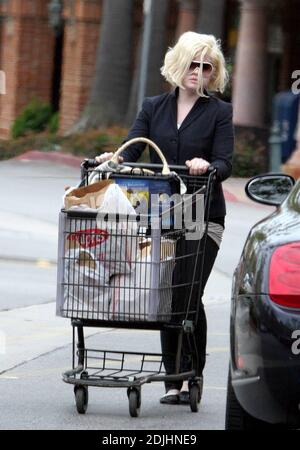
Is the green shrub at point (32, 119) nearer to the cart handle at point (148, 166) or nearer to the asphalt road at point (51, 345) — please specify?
the asphalt road at point (51, 345)

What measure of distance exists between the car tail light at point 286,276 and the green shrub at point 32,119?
3604 centimetres

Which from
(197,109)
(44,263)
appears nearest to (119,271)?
(197,109)

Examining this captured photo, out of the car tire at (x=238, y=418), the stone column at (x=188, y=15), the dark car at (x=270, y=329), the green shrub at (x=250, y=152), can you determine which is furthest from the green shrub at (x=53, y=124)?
the dark car at (x=270, y=329)

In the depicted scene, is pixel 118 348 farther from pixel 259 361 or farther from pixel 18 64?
pixel 18 64

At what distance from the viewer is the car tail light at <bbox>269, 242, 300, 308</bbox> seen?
587cm

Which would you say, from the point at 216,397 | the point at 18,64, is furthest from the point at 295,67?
the point at 216,397

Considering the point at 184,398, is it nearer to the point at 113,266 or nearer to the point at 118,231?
the point at 113,266

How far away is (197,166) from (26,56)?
3874cm

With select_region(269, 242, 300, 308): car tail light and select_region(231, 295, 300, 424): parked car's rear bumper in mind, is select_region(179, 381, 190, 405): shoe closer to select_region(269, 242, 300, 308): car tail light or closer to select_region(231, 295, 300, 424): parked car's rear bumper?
select_region(231, 295, 300, 424): parked car's rear bumper

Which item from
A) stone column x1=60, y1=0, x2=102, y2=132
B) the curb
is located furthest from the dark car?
stone column x1=60, y1=0, x2=102, y2=132

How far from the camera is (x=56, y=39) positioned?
48625 mm

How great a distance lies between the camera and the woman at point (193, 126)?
8016 millimetres

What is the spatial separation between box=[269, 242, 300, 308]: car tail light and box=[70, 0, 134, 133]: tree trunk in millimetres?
29612
